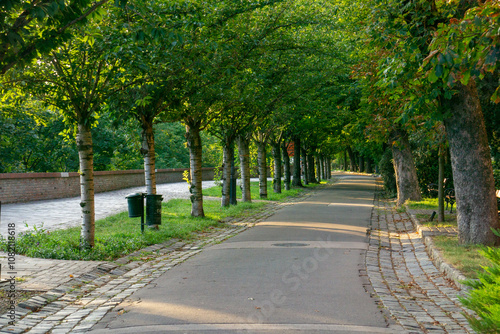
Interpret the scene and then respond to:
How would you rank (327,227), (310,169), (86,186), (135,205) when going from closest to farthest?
(86,186)
(135,205)
(327,227)
(310,169)

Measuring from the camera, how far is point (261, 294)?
22.0 feet

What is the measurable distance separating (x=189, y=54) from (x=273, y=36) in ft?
16.0

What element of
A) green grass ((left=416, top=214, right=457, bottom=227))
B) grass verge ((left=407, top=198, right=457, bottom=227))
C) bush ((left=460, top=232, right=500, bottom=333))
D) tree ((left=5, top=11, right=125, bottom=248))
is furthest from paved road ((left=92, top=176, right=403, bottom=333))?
grass verge ((left=407, top=198, right=457, bottom=227))

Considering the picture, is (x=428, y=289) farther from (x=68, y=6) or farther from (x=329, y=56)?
(x=329, y=56)

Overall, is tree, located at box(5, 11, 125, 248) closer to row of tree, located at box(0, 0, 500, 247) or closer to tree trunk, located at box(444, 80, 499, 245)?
row of tree, located at box(0, 0, 500, 247)

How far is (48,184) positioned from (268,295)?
19.4 meters

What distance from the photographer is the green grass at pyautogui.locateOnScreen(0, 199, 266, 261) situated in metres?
9.73

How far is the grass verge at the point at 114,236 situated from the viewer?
972 centimetres

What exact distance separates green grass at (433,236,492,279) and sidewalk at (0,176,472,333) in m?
0.33

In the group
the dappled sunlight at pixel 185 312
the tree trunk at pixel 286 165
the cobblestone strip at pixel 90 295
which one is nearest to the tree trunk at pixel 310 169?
the tree trunk at pixel 286 165

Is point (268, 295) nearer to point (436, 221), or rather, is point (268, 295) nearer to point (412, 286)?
point (412, 286)

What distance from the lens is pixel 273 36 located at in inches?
632

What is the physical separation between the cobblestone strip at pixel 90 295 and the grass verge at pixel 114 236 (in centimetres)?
44

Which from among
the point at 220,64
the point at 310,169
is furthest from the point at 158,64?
the point at 310,169
